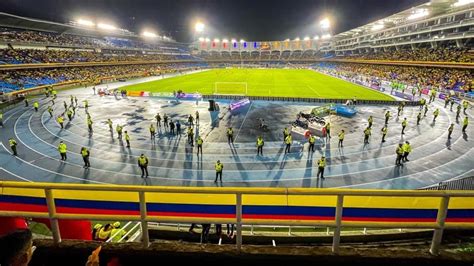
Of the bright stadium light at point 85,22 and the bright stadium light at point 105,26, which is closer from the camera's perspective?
the bright stadium light at point 85,22

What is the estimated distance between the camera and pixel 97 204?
207 inches

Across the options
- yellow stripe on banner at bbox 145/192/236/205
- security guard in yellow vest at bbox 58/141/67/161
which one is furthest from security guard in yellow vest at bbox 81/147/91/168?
yellow stripe on banner at bbox 145/192/236/205

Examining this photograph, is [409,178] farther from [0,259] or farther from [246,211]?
[0,259]

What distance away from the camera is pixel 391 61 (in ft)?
217

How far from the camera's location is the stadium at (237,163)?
3508 mm

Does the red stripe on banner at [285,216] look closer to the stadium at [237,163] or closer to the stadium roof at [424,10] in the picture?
the stadium at [237,163]

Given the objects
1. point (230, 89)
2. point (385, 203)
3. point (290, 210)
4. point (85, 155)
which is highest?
point (385, 203)

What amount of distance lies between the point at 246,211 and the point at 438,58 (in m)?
62.6

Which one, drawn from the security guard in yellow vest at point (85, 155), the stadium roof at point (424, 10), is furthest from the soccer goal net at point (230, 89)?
the stadium roof at point (424, 10)

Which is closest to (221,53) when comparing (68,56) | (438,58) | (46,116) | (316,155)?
(68,56)

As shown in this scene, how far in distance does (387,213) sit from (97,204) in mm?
5828

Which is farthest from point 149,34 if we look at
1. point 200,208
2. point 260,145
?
point 200,208

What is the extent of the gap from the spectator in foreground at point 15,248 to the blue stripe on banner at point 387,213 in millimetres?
4839

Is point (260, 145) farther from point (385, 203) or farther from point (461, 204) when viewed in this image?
point (461, 204)
